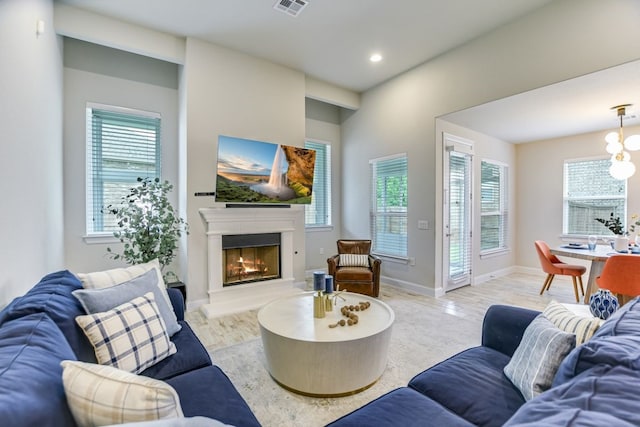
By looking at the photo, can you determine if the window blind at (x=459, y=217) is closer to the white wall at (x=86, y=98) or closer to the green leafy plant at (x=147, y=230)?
the green leafy plant at (x=147, y=230)

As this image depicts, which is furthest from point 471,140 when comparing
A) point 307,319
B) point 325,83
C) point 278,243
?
point 307,319

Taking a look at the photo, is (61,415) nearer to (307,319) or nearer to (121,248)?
(307,319)

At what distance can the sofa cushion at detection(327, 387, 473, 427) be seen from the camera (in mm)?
1150

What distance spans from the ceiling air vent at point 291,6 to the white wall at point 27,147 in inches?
83.6

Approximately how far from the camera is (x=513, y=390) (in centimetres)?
135

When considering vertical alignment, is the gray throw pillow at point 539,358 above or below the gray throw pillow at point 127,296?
below

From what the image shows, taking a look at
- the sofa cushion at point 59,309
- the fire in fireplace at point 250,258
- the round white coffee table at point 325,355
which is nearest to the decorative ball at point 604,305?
the round white coffee table at point 325,355

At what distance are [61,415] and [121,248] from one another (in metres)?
3.65

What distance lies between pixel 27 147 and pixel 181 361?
212 centimetres

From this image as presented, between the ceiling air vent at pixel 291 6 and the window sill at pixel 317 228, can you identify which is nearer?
the ceiling air vent at pixel 291 6

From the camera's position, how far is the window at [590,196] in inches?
188

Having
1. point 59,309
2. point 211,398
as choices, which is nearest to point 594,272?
point 211,398

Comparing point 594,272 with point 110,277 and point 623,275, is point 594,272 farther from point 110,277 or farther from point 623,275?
point 110,277

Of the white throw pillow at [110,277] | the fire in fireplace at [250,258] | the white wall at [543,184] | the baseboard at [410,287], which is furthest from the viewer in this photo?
the white wall at [543,184]
